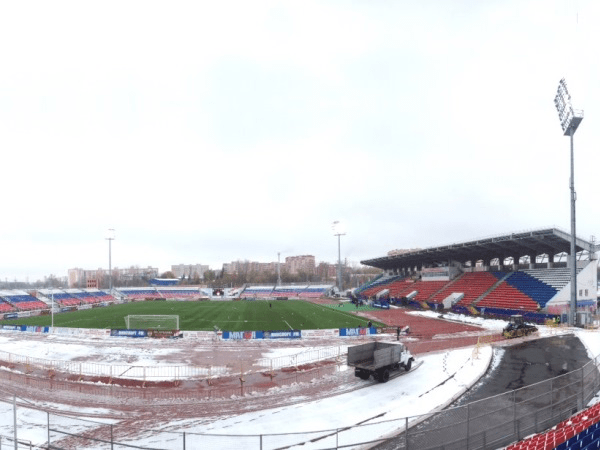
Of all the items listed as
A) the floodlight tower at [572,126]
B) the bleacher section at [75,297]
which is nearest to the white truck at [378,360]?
the floodlight tower at [572,126]

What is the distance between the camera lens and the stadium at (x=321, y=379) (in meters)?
13.2

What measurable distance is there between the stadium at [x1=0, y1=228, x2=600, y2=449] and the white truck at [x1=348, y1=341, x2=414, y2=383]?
0.60m

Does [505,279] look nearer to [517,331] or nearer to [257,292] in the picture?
[517,331]

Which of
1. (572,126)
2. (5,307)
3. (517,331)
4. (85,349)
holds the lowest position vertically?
(5,307)

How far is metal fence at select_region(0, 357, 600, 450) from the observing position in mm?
12141

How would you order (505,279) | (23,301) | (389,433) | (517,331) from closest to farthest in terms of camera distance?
(389,433)
(517,331)
(505,279)
(23,301)

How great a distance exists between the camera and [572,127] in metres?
37.3

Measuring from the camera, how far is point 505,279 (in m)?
54.9

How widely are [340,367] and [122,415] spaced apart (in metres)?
12.9

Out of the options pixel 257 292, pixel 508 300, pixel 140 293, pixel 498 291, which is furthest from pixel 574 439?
pixel 140 293

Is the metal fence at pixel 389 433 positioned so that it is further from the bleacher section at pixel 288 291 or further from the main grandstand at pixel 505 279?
the bleacher section at pixel 288 291

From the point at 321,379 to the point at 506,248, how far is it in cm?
4391

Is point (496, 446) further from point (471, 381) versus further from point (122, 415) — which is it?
point (122, 415)

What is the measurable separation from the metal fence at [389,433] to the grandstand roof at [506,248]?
3337 centimetres
